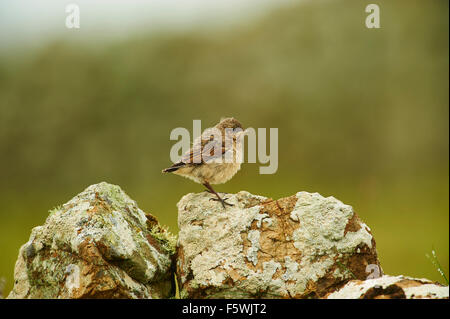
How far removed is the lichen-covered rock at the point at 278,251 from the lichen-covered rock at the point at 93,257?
1.33 feet

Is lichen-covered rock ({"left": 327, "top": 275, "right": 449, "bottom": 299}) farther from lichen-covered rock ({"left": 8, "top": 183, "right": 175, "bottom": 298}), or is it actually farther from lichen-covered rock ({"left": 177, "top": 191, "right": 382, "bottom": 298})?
lichen-covered rock ({"left": 8, "top": 183, "right": 175, "bottom": 298})

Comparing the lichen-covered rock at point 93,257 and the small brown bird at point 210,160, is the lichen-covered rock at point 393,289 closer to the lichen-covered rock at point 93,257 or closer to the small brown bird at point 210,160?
the lichen-covered rock at point 93,257

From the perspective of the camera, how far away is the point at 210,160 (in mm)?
6566

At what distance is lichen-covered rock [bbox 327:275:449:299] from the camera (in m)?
4.41

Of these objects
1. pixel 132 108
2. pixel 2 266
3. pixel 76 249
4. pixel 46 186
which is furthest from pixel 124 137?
pixel 76 249

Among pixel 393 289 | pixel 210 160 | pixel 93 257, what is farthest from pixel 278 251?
pixel 93 257

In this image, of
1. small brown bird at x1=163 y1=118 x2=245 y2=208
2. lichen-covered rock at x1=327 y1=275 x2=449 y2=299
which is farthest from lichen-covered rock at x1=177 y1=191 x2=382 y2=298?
small brown bird at x1=163 y1=118 x2=245 y2=208

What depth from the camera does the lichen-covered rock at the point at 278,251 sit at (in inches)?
201

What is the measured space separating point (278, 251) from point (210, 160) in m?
1.77

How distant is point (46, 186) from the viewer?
16688 mm

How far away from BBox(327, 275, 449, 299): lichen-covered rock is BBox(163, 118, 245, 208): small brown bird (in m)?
2.30

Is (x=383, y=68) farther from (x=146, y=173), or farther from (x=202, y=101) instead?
(x=146, y=173)

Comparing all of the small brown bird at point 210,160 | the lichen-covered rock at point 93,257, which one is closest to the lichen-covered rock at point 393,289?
the lichen-covered rock at point 93,257

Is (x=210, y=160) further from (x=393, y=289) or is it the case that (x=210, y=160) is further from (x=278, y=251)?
(x=393, y=289)
